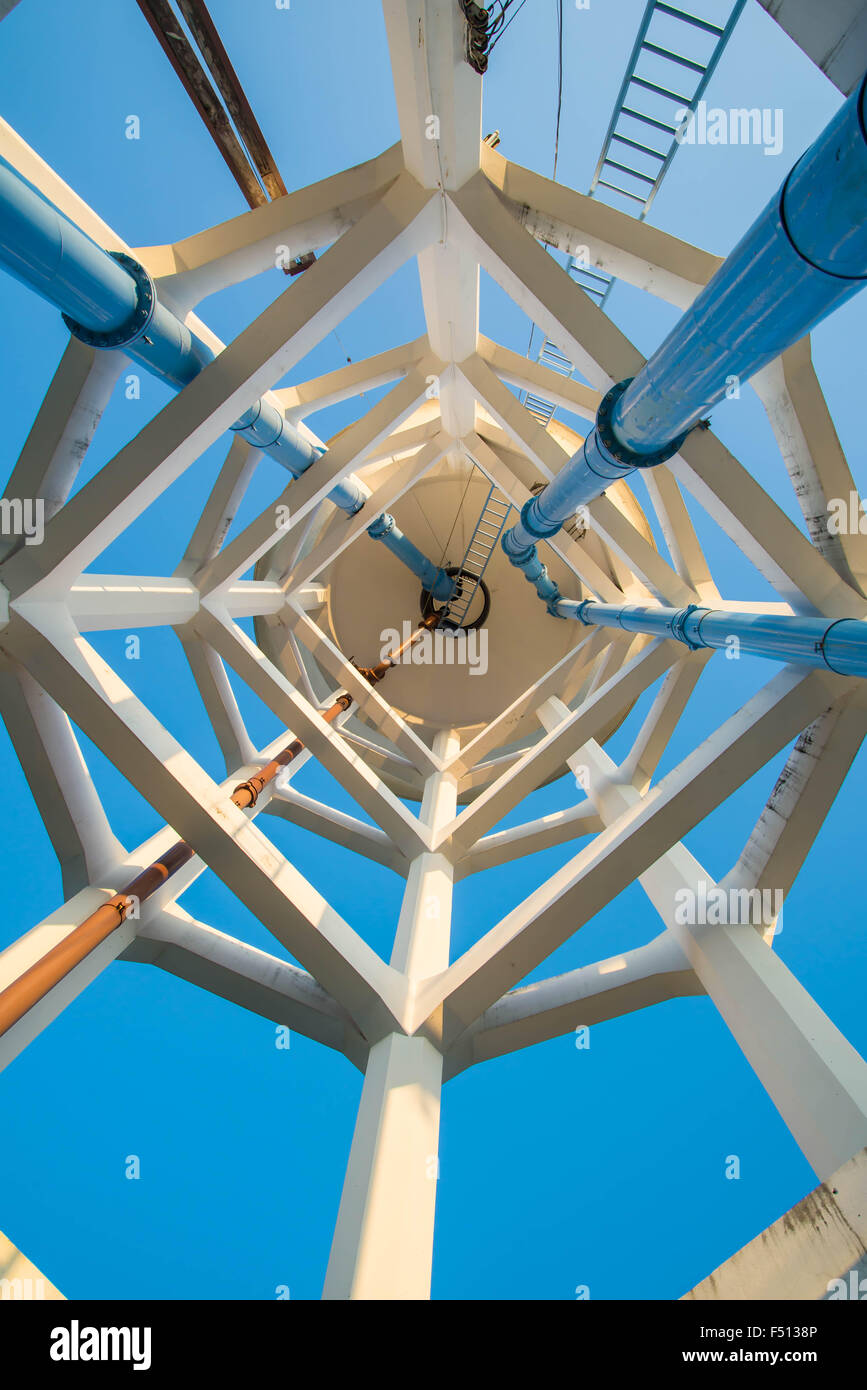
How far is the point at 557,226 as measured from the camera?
13.6ft

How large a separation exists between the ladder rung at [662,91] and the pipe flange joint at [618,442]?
247cm

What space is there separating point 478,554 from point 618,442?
10.6 m

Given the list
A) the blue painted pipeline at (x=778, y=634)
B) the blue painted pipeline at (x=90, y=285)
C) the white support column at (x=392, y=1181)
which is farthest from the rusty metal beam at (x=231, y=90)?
the white support column at (x=392, y=1181)

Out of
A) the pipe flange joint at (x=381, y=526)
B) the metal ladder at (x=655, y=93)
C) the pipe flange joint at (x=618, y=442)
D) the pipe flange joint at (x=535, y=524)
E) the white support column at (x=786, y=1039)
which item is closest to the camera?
the white support column at (x=786, y=1039)

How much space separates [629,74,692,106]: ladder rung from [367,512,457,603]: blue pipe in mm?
7977

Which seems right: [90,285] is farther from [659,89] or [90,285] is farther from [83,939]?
[659,89]

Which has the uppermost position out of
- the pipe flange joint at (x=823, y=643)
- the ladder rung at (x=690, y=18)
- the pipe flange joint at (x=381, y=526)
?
the pipe flange joint at (x=381, y=526)

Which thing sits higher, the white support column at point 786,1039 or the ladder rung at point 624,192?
the ladder rung at point 624,192

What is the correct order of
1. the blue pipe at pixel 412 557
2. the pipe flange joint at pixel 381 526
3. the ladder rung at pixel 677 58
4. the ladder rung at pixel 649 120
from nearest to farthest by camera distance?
the ladder rung at pixel 677 58 → the ladder rung at pixel 649 120 → the pipe flange joint at pixel 381 526 → the blue pipe at pixel 412 557

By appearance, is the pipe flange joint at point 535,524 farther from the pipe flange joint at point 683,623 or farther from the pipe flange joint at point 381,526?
the pipe flange joint at point 381,526

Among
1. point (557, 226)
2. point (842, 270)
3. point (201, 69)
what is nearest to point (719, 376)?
point (842, 270)

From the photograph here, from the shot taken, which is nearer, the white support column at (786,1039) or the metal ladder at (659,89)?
the white support column at (786,1039)

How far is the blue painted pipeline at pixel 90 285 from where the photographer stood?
2877 millimetres

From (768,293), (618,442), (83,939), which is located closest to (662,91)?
(618,442)
